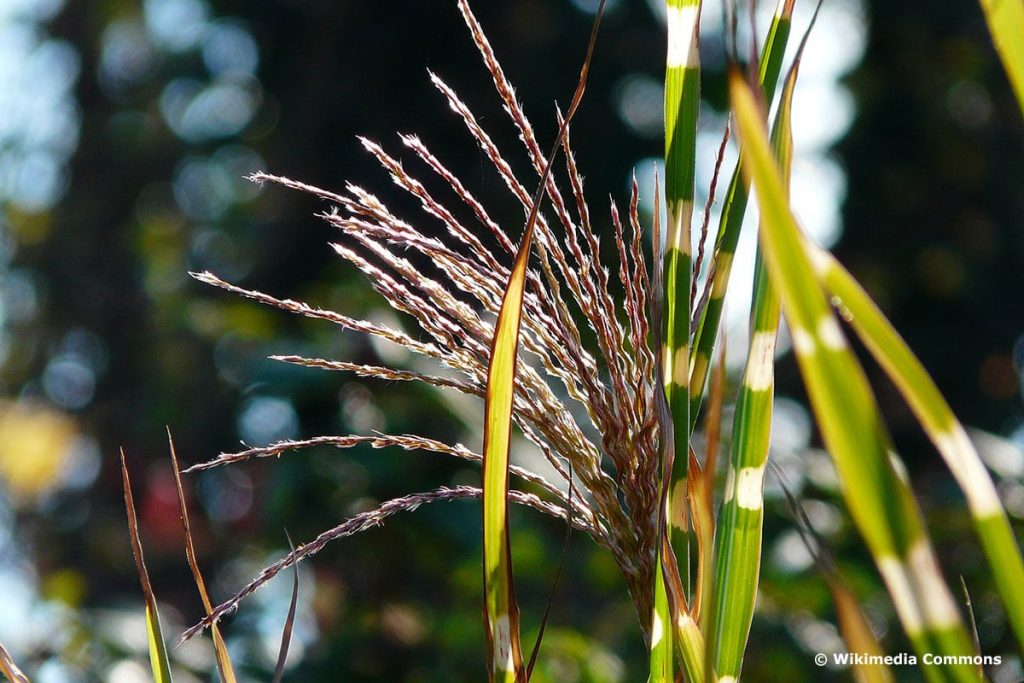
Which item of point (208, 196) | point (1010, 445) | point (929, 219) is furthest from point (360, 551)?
point (208, 196)

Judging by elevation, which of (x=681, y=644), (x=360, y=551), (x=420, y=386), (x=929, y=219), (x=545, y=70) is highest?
(x=929, y=219)

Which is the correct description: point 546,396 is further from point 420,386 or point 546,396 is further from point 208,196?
point 208,196

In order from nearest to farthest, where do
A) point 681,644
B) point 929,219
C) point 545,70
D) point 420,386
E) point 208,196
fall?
point 681,644 < point 420,386 < point 545,70 < point 929,219 < point 208,196

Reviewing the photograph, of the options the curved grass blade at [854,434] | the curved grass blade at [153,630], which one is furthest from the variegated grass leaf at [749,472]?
the curved grass blade at [153,630]

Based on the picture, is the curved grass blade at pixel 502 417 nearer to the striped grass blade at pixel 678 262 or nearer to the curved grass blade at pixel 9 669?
the striped grass blade at pixel 678 262

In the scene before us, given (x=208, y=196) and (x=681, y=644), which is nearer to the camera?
(x=681, y=644)

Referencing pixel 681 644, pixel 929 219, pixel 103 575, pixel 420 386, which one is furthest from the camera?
pixel 103 575
